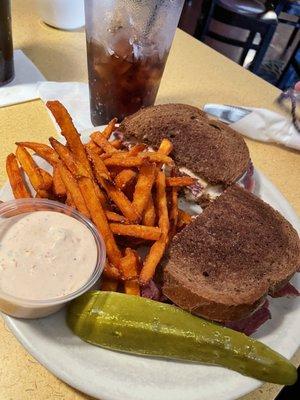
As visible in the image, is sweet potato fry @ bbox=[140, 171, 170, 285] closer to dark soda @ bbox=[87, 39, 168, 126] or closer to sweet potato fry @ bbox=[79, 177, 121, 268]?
sweet potato fry @ bbox=[79, 177, 121, 268]

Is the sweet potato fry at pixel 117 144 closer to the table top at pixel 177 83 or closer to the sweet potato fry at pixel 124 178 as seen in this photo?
the sweet potato fry at pixel 124 178

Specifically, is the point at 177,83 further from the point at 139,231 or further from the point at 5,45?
the point at 139,231

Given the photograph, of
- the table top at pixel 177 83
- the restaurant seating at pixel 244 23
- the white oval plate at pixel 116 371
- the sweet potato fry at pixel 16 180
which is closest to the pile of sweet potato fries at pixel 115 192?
the sweet potato fry at pixel 16 180

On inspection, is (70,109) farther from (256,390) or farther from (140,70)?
(256,390)

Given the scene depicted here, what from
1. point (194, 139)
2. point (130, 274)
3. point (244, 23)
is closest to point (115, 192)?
point (130, 274)

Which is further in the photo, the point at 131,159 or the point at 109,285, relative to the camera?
the point at 131,159

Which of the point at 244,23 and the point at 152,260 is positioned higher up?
the point at 152,260

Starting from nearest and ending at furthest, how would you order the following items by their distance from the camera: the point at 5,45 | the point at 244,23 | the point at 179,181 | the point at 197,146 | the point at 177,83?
the point at 179,181 < the point at 197,146 < the point at 5,45 < the point at 177,83 < the point at 244,23

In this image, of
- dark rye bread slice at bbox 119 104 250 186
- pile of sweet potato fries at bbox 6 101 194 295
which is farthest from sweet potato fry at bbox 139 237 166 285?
dark rye bread slice at bbox 119 104 250 186
